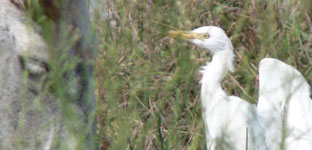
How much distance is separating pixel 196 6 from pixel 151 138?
74cm

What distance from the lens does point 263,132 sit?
5.77 feet

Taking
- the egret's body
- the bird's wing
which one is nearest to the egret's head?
the egret's body

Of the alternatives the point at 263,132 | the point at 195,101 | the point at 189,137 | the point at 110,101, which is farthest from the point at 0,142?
the point at 195,101

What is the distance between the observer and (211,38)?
207 centimetres

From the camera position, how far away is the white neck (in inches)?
76.5

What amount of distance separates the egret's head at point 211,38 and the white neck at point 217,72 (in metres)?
0.02

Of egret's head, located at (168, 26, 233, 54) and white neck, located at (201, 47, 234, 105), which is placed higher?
egret's head, located at (168, 26, 233, 54)

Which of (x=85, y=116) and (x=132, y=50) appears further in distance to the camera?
(x=132, y=50)

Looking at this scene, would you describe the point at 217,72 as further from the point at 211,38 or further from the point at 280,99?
the point at 280,99

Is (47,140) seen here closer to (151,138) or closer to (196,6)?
(151,138)

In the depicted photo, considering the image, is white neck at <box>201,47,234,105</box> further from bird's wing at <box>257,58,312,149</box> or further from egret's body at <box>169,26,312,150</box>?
bird's wing at <box>257,58,312,149</box>

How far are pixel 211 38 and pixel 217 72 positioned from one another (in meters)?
0.16

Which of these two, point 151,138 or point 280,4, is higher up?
point 280,4

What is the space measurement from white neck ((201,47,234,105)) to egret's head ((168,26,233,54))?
0.07 feet
